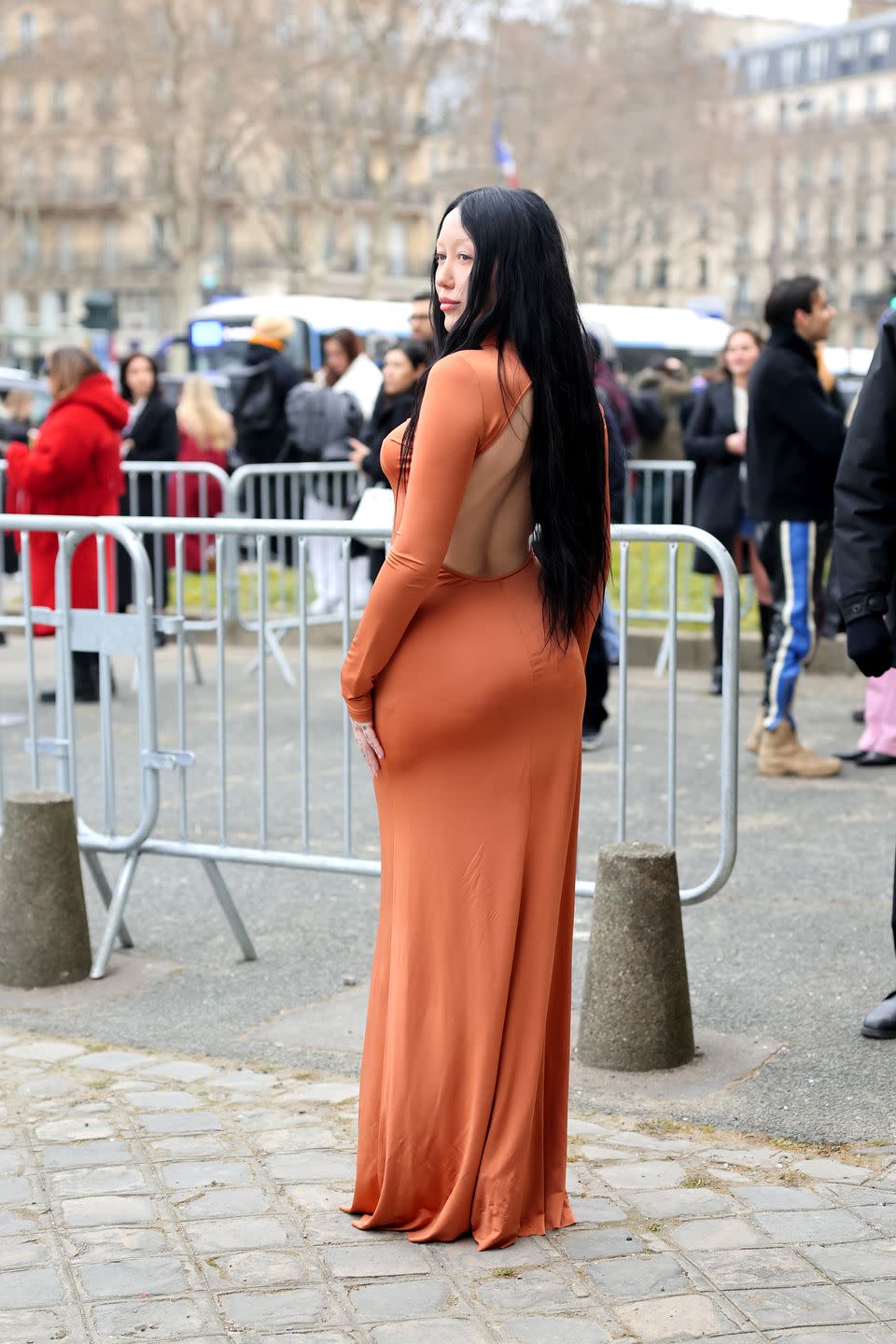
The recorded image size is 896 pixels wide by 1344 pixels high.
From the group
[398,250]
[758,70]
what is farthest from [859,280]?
[758,70]

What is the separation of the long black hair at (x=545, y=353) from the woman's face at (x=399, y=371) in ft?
19.0

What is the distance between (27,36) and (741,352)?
5647 centimetres

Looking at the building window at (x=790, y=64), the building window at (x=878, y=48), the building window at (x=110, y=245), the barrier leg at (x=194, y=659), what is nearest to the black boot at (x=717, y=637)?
the barrier leg at (x=194, y=659)

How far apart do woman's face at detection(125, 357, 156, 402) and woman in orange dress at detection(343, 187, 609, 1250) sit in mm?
8974

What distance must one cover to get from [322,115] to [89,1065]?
49692 mm

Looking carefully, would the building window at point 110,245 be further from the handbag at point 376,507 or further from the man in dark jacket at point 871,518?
the man in dark jacket at point 871,518

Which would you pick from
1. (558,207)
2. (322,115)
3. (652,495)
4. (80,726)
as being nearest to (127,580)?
(80,726)

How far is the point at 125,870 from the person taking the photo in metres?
5.69

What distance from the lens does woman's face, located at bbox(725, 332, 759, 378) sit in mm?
9788

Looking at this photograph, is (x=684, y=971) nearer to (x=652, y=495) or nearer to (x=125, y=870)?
(x=125, y=870)

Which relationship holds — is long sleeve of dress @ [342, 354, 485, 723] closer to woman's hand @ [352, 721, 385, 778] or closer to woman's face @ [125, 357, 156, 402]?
woman's hand @ [352, 721, 385, 778]

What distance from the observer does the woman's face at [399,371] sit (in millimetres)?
9391

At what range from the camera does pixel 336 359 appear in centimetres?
1282

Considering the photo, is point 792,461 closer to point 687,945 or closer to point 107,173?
point 687,945
